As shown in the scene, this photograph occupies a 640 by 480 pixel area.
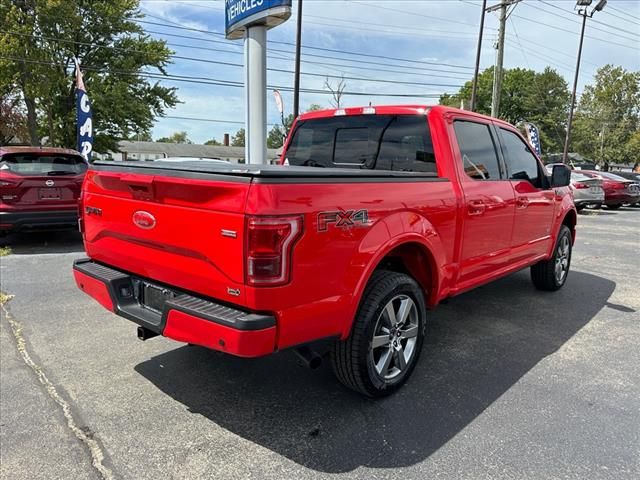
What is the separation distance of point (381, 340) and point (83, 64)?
29975mm

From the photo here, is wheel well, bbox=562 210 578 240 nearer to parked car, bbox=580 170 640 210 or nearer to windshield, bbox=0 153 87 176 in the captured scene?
windshield, bbox=0 153 87 176

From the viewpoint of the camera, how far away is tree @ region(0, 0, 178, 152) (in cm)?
2420

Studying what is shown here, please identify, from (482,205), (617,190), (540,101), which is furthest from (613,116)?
(482,205)

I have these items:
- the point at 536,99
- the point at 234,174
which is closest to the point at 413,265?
the point at 234,174

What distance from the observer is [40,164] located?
7773 millimetres

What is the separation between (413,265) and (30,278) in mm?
4964

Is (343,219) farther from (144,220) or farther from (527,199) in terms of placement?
(527,199)

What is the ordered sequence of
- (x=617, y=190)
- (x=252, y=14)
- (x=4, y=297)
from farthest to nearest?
(x=617, y=190)
(x=252, y=14)
(x=4, y=297)

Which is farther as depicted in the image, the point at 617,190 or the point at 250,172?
the point at 617,190

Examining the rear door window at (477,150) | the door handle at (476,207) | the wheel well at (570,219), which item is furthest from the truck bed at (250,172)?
the wheel well at (570,219)

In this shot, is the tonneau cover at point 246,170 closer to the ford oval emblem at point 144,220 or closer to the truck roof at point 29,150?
the ford oval emblem at point 144,220

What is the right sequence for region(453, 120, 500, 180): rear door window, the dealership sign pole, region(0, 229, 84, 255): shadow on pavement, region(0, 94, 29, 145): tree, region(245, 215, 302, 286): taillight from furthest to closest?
region(0, 94, 29, 145): tree → the dealership sign pole → region(0, 229, 84, 255): shadow on pavement → region(453, 120, 500, 180): rear door window → region(245, 215, 302, 286): taillight

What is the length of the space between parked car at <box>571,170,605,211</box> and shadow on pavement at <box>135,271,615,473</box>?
13272mm

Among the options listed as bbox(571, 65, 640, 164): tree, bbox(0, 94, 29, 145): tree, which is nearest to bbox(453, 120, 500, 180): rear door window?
bbox(0, 94, 29, 145): tree
